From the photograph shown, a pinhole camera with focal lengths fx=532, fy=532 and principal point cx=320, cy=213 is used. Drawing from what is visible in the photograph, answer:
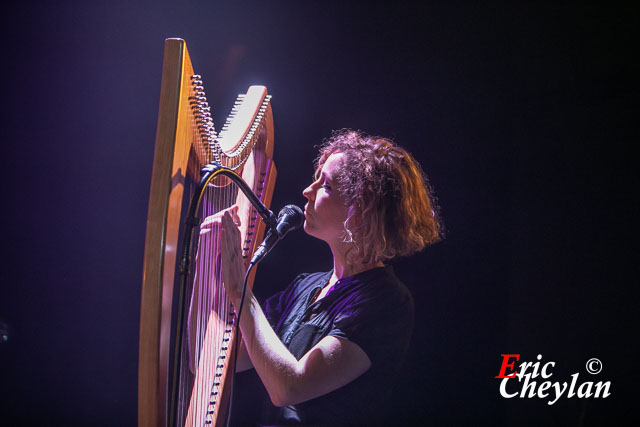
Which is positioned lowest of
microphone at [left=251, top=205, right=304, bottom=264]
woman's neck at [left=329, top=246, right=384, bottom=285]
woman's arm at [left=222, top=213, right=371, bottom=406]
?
woman's arm at [left=222, top=213, right=371, bottom=406]

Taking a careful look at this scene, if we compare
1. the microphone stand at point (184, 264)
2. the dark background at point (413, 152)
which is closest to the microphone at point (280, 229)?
the microphone stand at point (184, 264)

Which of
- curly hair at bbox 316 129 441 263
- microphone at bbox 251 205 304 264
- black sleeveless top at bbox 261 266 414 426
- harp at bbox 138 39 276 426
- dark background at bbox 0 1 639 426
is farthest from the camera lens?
dark background at bbox 0 1 639 426

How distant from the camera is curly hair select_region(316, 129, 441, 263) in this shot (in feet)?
4.83

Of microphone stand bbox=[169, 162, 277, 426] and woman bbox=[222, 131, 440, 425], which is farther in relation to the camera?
woman bbox=[222, 131, 440, 425]

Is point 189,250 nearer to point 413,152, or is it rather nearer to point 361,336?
point 361,336

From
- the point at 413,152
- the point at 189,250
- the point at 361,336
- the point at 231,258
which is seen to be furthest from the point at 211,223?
the point at 413,152

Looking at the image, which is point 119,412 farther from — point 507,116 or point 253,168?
point 507,116

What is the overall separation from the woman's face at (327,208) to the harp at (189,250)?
166 millimetres

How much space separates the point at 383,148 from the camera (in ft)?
5.09

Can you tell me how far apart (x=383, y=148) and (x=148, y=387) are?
1.01 meters

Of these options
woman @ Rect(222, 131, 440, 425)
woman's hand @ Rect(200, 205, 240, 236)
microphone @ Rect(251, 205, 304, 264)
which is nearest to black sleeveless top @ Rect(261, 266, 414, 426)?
woman @ Rect(222, 131, 440, 425)

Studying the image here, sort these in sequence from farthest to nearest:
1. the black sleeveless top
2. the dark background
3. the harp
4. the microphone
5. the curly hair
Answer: the dark background, the curly hair, the black sleeveless top, the microphone, the harp

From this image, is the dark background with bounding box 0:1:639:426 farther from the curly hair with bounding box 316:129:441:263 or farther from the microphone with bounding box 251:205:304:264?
the microphone with bounding box 251:205:304:264

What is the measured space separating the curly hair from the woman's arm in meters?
0.30
